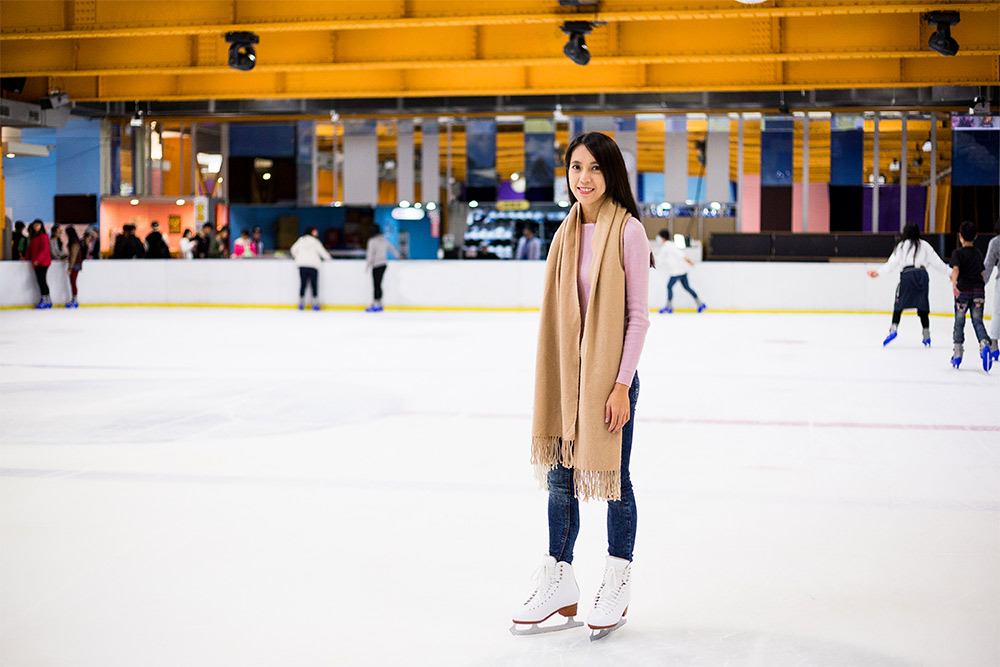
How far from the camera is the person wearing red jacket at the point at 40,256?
18203 mm

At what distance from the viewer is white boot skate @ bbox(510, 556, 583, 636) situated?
296 cm

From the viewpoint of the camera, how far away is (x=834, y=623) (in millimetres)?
3045

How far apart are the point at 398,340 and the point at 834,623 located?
9.76 metres

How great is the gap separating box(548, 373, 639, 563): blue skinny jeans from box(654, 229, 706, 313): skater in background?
48.3 feet

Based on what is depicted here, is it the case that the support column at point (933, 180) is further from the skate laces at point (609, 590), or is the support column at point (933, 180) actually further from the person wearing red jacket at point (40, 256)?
the skate laces at point (609, 590)

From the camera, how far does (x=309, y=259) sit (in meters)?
18.5

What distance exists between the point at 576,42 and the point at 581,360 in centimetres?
1107

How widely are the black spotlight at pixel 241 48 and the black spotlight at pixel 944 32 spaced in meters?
9.06

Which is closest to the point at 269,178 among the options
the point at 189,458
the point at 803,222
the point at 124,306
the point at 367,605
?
the point at 124,306

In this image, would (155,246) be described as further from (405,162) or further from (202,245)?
(405,162)

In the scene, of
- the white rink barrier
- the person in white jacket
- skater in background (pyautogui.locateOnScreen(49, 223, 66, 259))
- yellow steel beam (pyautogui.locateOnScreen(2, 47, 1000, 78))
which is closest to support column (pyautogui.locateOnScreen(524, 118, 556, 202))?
the white rink barrier

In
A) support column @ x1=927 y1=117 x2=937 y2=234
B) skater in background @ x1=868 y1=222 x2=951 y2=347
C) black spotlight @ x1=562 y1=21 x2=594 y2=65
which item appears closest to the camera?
skater in background @ x1=868 y1=222 x2=951 y2=347

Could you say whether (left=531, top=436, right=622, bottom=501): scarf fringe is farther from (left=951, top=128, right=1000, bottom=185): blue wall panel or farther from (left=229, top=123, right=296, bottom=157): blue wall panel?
(left=229, top=123, right=296, bottom=157): blue wall panel

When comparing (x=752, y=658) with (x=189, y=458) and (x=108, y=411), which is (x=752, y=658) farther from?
(x=108, y=411)
